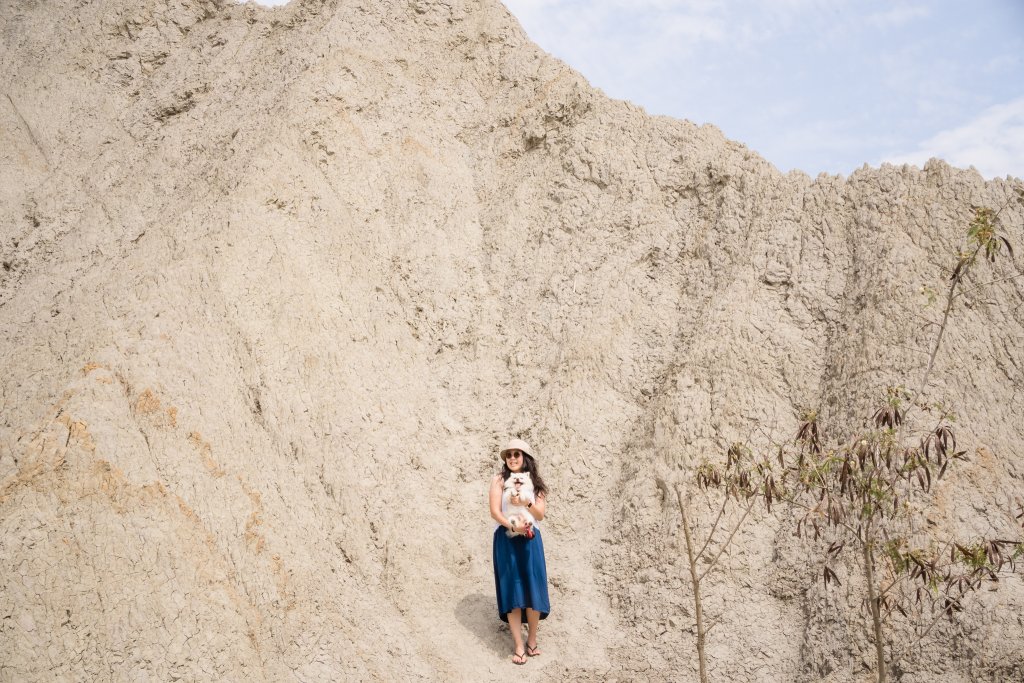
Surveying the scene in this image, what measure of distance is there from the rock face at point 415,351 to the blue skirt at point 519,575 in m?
0.70

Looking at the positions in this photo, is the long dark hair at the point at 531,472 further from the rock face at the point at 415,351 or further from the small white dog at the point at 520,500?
the rock face at the point at 415,351

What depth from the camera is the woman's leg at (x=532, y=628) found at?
26.4 feet

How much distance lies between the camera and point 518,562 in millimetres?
7926

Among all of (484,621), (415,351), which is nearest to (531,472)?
(484,621)

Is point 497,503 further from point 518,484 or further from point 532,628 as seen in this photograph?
point 532,628

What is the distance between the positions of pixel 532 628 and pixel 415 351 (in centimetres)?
391

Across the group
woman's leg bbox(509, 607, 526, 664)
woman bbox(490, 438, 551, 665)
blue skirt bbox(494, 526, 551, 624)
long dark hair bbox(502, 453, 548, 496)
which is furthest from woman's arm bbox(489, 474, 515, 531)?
woman's leg bbox(509, 607, 526, 664)

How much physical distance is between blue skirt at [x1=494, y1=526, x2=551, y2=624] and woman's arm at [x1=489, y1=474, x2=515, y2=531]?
261 millimetres

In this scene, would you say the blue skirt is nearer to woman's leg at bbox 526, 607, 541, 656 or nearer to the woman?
the woman

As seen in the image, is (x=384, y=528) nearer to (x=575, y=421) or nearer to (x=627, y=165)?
(x=575, y=421)

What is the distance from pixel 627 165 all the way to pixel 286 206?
187 inches

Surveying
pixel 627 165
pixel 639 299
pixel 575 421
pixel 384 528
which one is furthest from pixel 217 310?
pixel 627 165

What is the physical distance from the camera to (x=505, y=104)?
12930 millimetres

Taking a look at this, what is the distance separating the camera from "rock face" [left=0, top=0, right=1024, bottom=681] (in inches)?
310
